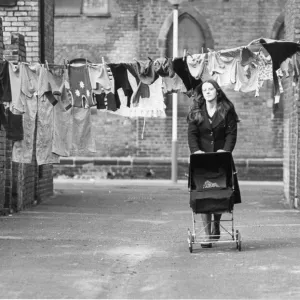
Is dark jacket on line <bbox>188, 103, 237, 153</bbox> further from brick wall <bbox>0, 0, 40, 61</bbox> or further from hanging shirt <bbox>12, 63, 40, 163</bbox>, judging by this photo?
brick wall <bbox>0, 0, 40, 61</bbox>

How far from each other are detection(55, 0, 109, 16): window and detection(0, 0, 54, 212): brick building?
8500mm

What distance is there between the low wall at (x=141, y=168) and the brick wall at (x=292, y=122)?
28.2 ft

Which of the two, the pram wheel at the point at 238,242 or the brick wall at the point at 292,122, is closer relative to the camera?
the pram wheel at the point at 238,242

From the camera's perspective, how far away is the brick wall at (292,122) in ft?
49.0

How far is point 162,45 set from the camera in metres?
25.7

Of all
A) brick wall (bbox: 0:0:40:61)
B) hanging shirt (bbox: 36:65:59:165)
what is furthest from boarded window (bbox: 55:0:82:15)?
hanging shirt (bbox: 36:65:59:165)

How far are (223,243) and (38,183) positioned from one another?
255 inches

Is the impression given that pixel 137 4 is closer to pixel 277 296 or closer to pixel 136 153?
pixel 136 153

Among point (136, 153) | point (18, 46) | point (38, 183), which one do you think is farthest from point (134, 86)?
point (136, 153)

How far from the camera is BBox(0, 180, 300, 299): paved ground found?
7621 millimetres

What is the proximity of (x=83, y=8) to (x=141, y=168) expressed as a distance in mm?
5374

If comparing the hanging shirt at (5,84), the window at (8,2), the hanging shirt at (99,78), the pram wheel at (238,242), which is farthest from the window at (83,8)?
the pram wheel at (238,242)

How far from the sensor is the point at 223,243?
417 inches

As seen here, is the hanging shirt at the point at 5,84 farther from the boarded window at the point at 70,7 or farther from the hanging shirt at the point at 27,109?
the boarded window at the point at 70,7
